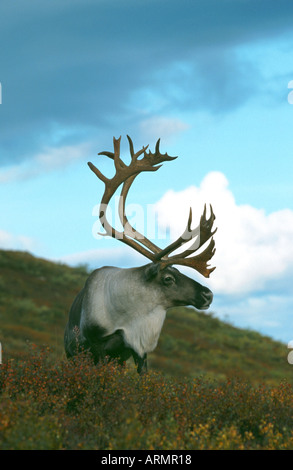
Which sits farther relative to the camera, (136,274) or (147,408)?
(136,274)

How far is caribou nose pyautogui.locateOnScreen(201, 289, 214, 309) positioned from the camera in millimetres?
9594

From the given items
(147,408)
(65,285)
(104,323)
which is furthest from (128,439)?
(65,285)

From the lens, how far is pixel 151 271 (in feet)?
31.2

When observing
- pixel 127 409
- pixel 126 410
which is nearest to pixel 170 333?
pixel 127 409

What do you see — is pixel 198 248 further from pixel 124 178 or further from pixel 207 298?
pixel 124 178

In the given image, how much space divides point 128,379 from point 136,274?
5.25 feet

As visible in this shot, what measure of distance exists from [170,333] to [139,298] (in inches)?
762

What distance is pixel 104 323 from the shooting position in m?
9.59

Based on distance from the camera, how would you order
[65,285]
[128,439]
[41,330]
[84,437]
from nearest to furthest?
1. [128,439]
2. [84,437]
3. [41,330]
4. [65,285]

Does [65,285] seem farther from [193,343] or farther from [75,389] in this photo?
[75,389]

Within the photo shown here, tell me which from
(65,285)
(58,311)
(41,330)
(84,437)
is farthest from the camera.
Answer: (65,285)

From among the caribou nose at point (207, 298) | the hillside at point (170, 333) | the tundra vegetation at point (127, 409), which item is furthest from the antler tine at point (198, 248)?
the hillside at point (170, 333)

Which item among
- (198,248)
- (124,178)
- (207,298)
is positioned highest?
(124,178)
